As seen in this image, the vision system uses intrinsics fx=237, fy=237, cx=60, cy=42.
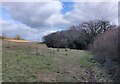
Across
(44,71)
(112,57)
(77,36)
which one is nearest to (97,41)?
(112,57)

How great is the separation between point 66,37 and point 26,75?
16.5 meters

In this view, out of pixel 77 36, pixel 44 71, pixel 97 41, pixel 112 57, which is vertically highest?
pixel 77 36

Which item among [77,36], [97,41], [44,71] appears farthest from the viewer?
[77,36]

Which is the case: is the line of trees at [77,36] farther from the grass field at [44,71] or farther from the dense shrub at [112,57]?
the grass field at [44,71]

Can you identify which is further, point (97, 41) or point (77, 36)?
point (77, 36)

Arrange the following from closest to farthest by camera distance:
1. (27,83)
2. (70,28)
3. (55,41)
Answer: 1. (27,83)
2. (55,41)
3. (70,28)

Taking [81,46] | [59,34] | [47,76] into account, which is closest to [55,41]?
[59,34]

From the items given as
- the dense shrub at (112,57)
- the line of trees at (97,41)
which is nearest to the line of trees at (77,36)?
the line of trees at (97,41)

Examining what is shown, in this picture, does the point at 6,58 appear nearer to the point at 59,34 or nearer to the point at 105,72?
the point at 105,72

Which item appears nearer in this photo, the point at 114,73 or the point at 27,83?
the point at 27,83

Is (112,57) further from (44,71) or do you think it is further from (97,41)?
(97,41)

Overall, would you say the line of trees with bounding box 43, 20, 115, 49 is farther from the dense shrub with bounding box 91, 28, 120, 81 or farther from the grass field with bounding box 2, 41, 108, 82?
the grass field with bounding box 2, 41, 108, 82

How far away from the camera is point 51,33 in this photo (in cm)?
2512

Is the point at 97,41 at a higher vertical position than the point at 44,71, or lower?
higher
